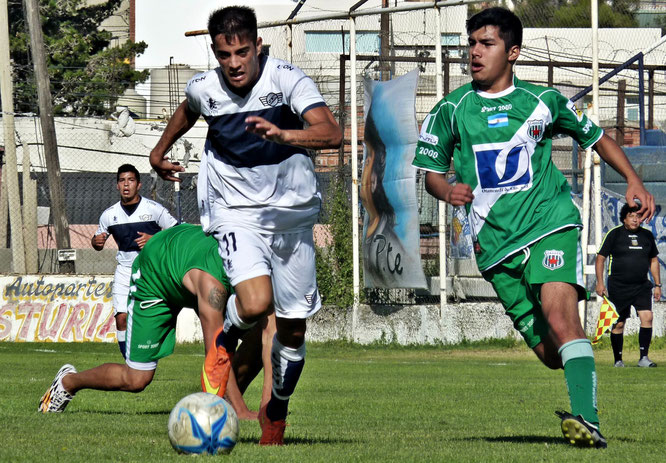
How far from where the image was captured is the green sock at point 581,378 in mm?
5609

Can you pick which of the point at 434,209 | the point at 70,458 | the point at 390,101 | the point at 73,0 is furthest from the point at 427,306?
the point at 73,0

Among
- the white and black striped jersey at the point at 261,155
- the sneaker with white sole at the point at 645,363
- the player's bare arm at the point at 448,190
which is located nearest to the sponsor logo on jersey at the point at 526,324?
the player's bare arm at the point at 448,190

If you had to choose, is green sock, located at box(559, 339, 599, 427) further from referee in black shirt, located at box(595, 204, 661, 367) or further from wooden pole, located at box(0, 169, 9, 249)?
wooden pole, located at box(0, 169, 9, 249)

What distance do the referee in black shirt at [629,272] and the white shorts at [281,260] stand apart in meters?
9.44

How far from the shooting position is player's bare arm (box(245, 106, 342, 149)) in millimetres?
5156

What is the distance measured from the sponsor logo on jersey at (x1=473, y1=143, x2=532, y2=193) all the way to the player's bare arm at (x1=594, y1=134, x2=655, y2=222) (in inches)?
18.6

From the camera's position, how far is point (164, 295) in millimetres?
7156

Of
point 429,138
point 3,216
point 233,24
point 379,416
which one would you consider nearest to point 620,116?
point 3,216

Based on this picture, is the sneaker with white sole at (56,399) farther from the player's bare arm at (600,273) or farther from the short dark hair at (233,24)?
the player's bare arm at (600,273)

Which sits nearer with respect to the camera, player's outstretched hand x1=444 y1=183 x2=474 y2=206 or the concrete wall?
player's outstretched hand x1=444 y1=183 x2=474 y2=206

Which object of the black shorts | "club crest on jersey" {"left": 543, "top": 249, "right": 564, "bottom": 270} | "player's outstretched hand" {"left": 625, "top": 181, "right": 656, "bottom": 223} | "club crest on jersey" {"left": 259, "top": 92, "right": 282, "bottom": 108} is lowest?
the black shorts

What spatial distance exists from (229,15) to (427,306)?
1168cm

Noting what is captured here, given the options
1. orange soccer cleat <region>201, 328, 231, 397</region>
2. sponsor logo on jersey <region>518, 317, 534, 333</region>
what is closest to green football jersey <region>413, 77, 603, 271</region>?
sponsor logo on jersey <region>518, 317, 534, 333</region>

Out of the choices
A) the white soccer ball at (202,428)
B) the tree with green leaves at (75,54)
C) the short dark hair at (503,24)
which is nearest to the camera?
the white soccer ball at (202,428)
